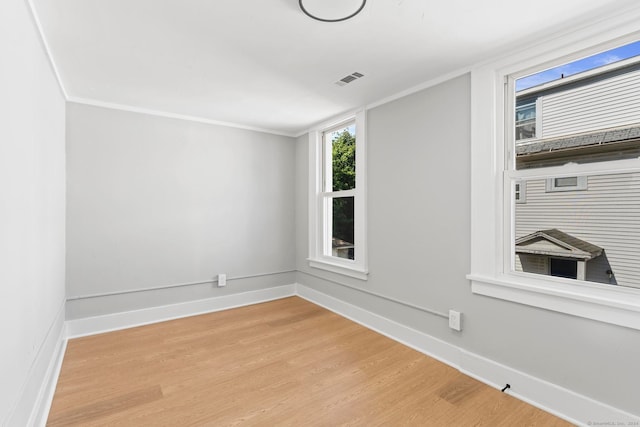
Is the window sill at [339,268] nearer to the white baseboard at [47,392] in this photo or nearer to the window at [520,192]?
the window at [520,192]

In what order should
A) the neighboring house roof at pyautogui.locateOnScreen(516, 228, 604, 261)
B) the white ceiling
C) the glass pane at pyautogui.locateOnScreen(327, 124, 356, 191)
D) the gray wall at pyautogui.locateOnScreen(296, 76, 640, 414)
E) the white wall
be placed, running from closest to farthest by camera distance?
1. the white wall
2. the white ceiling
3. the gray wall at pyautogui.locateOnScreen(296, 76, 640, 414)
4. the neighboring house roof at pyautogui.locateOnScreen(516, 228, 604, 261)
5. the glass pane at pyautogui.locateOnScreen(327, 124, 356, 191)

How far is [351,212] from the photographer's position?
3.73 meters

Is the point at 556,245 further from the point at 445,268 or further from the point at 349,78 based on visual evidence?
the point at 349,78

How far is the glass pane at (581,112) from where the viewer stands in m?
1.77

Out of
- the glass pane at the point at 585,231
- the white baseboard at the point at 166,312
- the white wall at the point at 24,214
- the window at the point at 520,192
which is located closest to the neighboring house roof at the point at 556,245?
the glass pane at the point at 585,231

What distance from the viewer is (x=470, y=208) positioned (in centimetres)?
239

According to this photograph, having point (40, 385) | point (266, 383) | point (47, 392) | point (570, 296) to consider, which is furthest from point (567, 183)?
point (47, 392)

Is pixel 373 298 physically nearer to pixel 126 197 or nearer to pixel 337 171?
pixel 337 171

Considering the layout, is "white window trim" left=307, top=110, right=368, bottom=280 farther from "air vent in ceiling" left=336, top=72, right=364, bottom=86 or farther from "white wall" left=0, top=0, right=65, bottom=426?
"white wall" left=0, top=0, right=65, bottom=426

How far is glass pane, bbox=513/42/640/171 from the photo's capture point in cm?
177

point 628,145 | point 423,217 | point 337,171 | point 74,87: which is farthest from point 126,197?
point 628,145

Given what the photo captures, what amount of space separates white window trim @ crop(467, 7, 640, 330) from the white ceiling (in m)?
0.12

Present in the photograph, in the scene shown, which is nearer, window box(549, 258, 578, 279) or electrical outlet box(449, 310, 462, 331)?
window box(549, 258, 578, 279)

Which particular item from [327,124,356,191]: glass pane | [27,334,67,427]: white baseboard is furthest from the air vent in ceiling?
[27,334,67,427]: white baseboard
